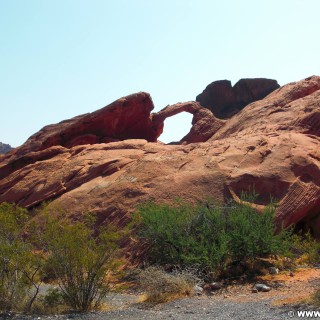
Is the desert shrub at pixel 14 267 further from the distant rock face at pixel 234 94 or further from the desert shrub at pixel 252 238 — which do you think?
the distant rock face at pixel 234 94

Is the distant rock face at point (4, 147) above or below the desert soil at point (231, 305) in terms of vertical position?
above

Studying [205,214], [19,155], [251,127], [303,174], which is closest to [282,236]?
[205,214]

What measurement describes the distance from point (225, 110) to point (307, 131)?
67.7 ft

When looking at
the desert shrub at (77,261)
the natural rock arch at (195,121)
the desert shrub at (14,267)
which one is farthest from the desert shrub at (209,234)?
the natural rock arch at (195,121)

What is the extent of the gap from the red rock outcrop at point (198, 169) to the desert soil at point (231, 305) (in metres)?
3.88

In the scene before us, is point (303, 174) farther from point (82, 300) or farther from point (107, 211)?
point (82, 300)

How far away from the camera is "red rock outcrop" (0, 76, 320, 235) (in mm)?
15688

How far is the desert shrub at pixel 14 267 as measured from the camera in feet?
30.9

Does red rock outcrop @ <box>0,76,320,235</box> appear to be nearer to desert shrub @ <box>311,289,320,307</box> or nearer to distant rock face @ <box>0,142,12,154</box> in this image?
desert shrub @ <box>311,289,320,307</box>

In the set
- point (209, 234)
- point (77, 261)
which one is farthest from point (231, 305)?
point (209, 234)

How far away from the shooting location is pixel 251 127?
20688 millimetres

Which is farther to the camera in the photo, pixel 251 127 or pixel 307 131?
pixel 251 127

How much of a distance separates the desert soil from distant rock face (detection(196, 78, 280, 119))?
27027mm

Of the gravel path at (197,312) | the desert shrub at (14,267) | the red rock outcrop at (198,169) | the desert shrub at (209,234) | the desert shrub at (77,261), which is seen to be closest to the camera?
the gravel path at (197,312)
